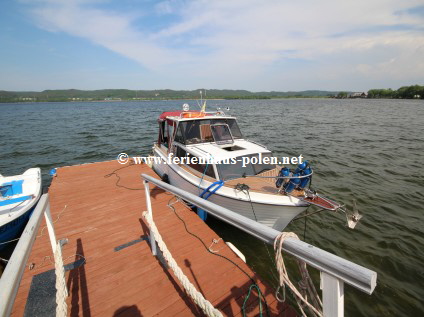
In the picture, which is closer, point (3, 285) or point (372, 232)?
point (3, 285)

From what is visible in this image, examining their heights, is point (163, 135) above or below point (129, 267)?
above

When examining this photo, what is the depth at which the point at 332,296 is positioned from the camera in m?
1.32

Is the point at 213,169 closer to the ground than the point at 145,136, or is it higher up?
higher up

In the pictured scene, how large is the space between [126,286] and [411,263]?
23.8 feet

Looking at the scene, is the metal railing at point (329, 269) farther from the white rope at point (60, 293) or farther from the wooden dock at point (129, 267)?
the wooden dock at point (129, 267)

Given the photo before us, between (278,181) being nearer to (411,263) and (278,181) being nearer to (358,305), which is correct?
(358,305)

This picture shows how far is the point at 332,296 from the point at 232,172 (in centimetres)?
533

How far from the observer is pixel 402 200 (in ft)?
28.6

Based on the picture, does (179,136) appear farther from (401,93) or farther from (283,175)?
(401,93)

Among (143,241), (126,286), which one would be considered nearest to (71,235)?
(143,241)

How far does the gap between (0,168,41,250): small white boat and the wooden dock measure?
812 millimetres

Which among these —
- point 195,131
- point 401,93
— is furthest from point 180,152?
point 401,93

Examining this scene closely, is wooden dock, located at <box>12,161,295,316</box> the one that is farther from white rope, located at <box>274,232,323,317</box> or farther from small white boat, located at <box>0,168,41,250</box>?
white rope, located at <box>274,232,323,317</box>

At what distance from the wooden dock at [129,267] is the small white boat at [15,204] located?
0.81m
